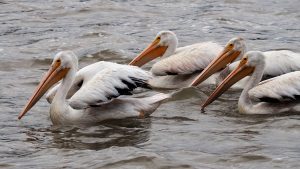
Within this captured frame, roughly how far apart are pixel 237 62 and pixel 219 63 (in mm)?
213

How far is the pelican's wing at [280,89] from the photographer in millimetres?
7141

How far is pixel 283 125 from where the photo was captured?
7.04m

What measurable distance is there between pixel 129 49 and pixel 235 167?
5.24m

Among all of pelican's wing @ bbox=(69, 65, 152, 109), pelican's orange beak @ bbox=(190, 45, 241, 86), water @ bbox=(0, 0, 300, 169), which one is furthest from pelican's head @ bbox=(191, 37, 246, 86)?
pelican's wing @ bbox=(69, 65, 152, 109)

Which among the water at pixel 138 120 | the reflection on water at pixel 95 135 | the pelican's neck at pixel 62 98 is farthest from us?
the pelican's neck at pixel 62 98

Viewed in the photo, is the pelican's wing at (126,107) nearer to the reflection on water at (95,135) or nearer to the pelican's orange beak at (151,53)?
the reflection on water at (95,135)

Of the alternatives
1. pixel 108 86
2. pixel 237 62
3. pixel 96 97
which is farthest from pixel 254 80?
pixel 96 97

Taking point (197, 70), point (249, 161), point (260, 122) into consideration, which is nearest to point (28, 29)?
point (197, 70)

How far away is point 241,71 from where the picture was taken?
7887 mm

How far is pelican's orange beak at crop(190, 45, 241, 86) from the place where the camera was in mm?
8461

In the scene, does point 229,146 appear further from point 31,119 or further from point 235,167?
point 31,119

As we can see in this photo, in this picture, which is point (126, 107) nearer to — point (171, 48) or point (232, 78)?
point (232, 78)

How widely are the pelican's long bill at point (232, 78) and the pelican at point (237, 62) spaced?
15.3 inches

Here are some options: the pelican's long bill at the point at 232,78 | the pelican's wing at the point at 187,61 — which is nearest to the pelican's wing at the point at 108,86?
the pelican's long bill at the point at 232,78
